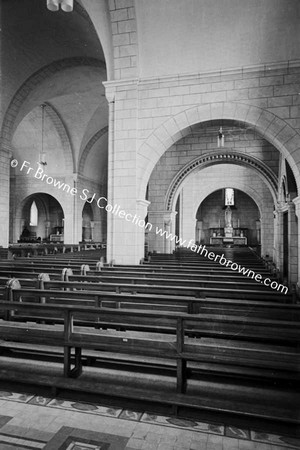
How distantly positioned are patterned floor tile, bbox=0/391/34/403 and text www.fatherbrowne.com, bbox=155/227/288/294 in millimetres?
3064

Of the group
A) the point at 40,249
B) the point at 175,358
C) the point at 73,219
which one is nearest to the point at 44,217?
the point at 73,219

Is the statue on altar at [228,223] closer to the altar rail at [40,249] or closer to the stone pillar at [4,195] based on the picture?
the altar rail at [40,249]

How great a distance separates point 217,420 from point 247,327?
700 mm

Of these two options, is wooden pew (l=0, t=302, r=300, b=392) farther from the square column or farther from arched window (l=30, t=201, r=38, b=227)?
arched window (l=30, t=201, r=38, b=227)

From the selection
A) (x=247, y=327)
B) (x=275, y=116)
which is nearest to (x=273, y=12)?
(x=275, y=116)

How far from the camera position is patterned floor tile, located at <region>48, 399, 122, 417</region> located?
2465 millimetres

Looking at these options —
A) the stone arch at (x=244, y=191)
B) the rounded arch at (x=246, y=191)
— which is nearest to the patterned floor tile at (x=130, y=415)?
the stone arch at (x=244, y=191)

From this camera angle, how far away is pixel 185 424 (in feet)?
7.69

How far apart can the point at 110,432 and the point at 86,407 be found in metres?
0.38

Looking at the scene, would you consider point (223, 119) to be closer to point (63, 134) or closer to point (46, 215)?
point (63, 134)

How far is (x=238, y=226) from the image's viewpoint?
79.3 ft

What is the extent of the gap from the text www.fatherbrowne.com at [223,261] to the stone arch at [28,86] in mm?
6615

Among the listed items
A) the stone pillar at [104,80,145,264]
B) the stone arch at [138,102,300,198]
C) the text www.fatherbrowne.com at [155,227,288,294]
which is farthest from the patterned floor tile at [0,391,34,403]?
the stone arch at [138,102,300,198]

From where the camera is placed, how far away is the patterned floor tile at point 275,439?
7.01 ft
